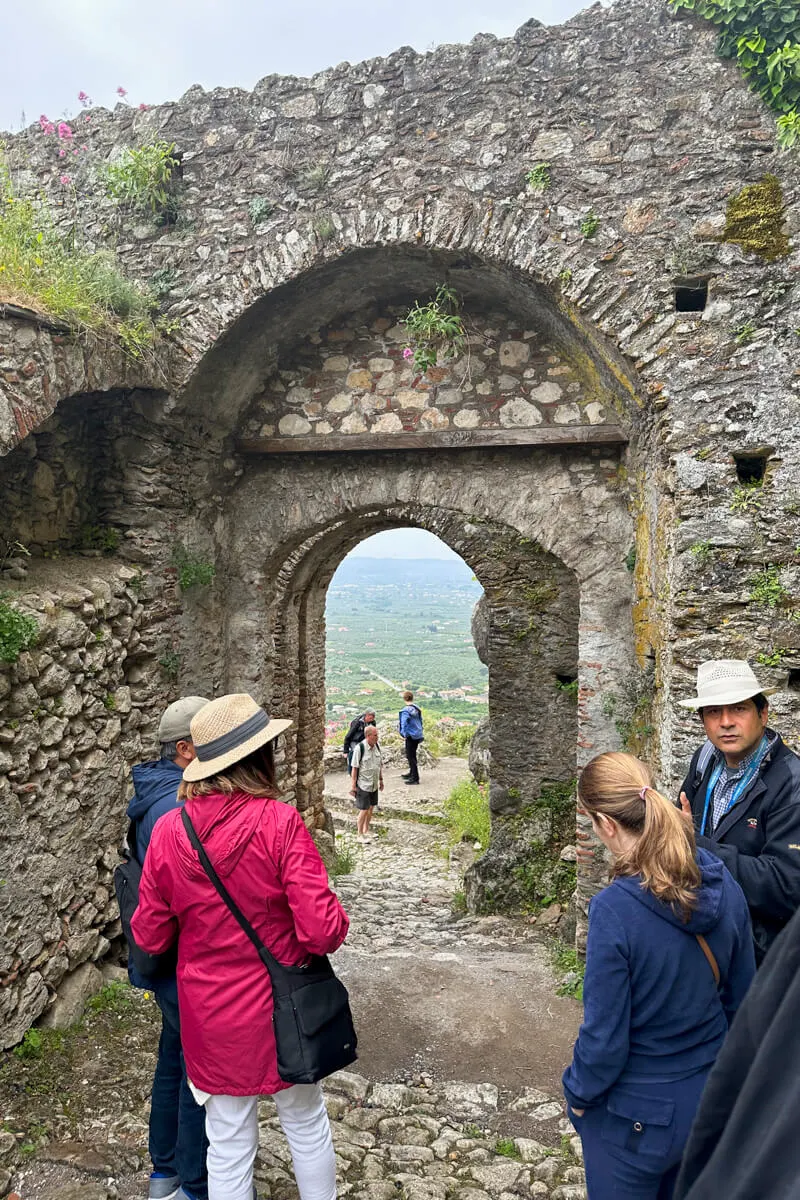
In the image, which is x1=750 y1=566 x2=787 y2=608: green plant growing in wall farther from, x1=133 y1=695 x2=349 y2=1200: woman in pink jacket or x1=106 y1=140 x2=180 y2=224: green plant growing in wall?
x1=106 y1=140 x2=180 y2=224: green plant growing in wall

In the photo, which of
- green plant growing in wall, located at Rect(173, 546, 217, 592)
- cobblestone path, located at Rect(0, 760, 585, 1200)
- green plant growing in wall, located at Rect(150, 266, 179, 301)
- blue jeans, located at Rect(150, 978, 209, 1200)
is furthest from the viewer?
green plant growing in wall, located at Rect(173, 546, 217, 592)

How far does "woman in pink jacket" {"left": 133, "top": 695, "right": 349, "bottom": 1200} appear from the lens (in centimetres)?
217

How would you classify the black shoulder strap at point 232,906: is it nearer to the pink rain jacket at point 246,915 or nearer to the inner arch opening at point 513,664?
the pink rain jacket at point 246,915

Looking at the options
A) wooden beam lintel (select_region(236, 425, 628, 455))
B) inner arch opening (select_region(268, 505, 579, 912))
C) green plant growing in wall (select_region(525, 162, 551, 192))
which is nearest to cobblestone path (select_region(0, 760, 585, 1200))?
inner arch opening (select_region(268, 505, 579, 912))

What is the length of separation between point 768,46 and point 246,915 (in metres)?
4.88

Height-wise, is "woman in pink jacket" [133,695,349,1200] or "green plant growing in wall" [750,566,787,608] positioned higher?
"green plant growing in wall" [750,566,787,608]

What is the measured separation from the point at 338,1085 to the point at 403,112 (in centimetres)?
533

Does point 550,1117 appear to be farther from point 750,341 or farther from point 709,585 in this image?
point 750,341

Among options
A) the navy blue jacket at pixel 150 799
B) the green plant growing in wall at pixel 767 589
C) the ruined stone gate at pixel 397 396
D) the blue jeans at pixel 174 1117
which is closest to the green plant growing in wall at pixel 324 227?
the ruined stone gate at pixel 397 396

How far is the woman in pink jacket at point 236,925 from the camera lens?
2174 mm

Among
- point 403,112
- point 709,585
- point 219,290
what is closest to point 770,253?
point 709,585

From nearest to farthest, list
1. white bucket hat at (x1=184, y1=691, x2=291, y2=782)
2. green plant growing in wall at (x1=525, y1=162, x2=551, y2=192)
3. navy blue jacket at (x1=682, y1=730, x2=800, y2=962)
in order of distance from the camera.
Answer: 1. white bucket hat at (x1=184, y1=691, x2=291, y2=782)
2. navy blue jacket at (x1=682, y1=730, x2=800, y2=962)
3. green plant growing in wall at (x1=525, y1=162, x2=551, y2=192)

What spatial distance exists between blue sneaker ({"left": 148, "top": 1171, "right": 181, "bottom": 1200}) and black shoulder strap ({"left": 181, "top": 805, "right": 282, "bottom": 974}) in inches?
46.2

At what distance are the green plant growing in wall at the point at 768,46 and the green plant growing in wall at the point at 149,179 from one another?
316 centimetres
